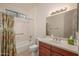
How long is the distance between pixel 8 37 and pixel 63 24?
0.61 metres

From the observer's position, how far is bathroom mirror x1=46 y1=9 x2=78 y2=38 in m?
1.78

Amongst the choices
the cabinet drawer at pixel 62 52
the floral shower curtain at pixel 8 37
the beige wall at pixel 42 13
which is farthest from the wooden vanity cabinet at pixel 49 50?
the floral shower curtain at pixel 8 37

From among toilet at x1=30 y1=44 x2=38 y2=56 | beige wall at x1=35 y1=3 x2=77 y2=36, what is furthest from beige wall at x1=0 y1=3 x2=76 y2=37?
toilet at x1=30 y1=44 x2=38 y2=56

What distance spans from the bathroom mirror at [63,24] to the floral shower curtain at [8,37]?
0.39 m

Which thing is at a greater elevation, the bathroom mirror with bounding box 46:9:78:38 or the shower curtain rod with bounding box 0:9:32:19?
the shower curtain rod with bounding box 0:9:32:19

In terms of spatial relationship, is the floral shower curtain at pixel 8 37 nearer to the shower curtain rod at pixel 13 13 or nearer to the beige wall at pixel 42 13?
the shower curtain rod at pixel 13 13

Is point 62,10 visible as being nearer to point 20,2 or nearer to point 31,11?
point 31,11

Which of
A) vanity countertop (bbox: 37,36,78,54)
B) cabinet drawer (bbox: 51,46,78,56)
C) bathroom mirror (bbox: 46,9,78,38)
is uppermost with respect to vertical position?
bathroom mirror (bbox: 46,9,78,38)

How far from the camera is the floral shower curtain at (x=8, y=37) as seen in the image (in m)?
1.80

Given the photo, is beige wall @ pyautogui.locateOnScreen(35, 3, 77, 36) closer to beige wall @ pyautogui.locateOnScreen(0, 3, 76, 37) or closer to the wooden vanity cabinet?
beige wall @ pyautogui.locateOnScreen(0, 3, 76, 37)

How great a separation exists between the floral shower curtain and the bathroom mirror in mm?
388

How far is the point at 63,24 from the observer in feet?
5.90

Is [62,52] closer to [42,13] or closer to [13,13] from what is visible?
[42,13]

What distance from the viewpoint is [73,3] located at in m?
1.79
